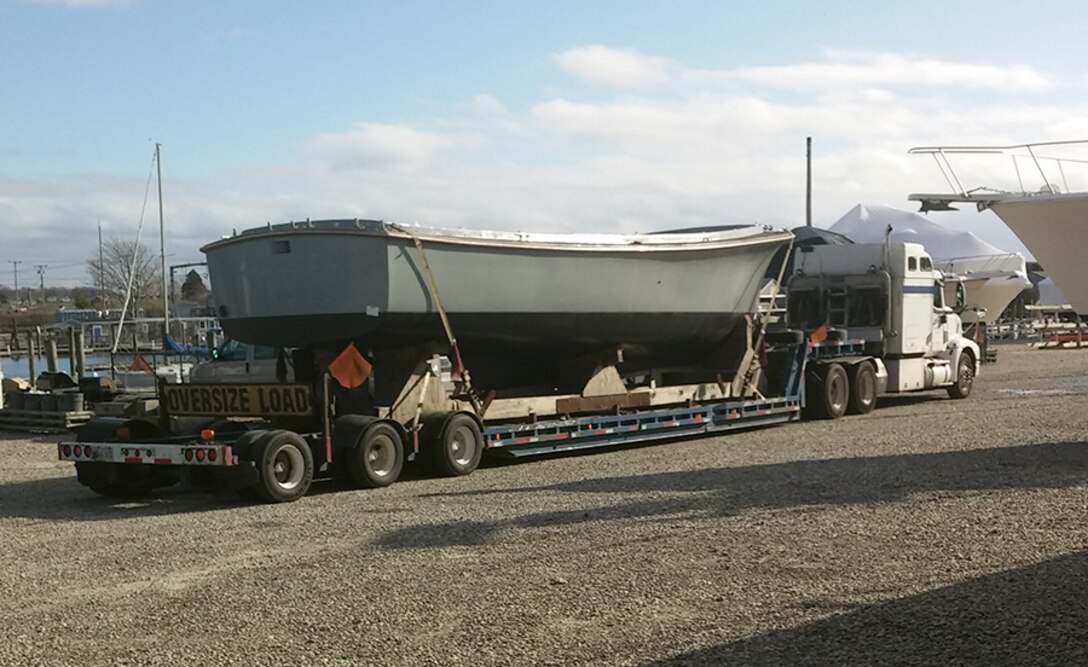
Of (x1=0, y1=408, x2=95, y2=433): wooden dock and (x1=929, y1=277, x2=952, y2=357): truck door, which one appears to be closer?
(x1=0, y1=408, x2=95, y2=433): wooden dock

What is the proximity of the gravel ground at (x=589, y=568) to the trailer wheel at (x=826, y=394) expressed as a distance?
198 inches

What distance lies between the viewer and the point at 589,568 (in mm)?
7348

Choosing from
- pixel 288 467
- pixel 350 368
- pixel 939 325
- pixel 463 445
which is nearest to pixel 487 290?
pixel 463 445

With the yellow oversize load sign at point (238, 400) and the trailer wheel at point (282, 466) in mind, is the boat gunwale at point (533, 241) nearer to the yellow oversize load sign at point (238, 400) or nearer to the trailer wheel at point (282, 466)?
the yellow oversize load sign at point (238, 400)

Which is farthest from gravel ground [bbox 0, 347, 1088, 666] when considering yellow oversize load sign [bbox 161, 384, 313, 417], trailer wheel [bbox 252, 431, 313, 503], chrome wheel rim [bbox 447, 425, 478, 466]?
yellow oversize load sign [bbox 161, 384, 313, 417]

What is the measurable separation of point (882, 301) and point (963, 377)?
124 inches

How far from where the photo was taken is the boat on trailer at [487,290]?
11.3 metres

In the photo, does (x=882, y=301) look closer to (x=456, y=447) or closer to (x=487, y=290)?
(x=487, y=290)

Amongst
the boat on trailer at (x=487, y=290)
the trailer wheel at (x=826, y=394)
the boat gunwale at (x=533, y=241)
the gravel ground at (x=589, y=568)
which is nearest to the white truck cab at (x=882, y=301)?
the trailer wheel at (x=826, y=394)

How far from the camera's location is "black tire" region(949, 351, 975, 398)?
21062 mm

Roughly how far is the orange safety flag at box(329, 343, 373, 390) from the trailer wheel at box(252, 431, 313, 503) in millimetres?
735

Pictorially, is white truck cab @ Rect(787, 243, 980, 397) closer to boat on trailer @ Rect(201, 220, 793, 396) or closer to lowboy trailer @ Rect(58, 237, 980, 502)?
lowboy trailer @ Rect(58, 237, 980, 502)

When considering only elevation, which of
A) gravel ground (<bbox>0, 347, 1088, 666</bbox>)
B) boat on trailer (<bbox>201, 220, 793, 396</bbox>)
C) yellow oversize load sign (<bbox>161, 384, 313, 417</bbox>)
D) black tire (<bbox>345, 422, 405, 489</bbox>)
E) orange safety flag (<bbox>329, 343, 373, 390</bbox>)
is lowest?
gravel ground (<bbox>0, 347, 1088, 666</bbox>)

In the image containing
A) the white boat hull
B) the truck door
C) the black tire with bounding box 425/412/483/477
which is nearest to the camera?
the black tire with bounding box 425/412/483/477
